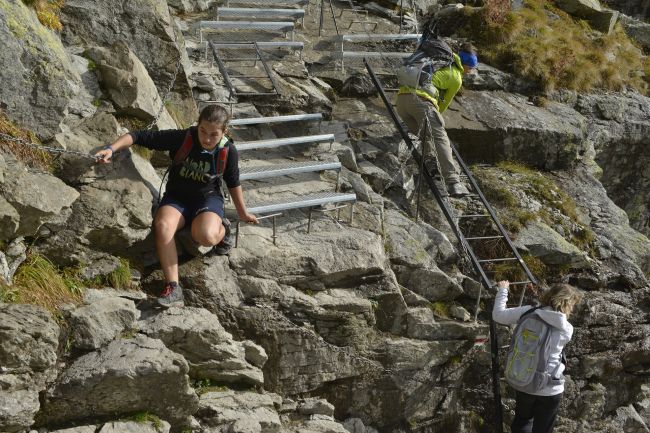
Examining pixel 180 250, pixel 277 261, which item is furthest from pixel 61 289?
pixel 277 261

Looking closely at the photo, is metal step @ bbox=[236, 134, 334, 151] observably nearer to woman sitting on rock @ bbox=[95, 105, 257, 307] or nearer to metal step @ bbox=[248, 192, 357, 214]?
metal step @ bbox=[248, 192, 357, 214]

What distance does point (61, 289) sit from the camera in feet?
24.1

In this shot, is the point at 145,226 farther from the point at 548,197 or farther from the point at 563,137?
the point at 563,137

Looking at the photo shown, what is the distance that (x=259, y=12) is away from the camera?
557 inches

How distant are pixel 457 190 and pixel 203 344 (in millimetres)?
4781

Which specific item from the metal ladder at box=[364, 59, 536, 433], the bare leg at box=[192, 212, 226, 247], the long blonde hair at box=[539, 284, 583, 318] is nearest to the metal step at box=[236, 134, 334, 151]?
the metal ladder at box=[364, 59, 536, 433]

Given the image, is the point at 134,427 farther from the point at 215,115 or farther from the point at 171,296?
the point at 215,115

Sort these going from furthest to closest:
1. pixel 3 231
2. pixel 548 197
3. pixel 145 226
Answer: pixel 548 197
pixel 145 226
pixel 3 231

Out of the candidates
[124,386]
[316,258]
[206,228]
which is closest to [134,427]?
[124,386]

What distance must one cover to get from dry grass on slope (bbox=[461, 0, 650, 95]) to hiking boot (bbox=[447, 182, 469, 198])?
4.36 meters

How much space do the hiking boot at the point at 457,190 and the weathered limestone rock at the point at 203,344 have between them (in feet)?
14.0

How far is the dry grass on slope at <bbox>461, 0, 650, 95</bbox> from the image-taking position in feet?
49.2

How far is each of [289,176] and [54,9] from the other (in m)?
3.43

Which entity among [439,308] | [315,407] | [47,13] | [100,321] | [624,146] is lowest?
[624,146]
